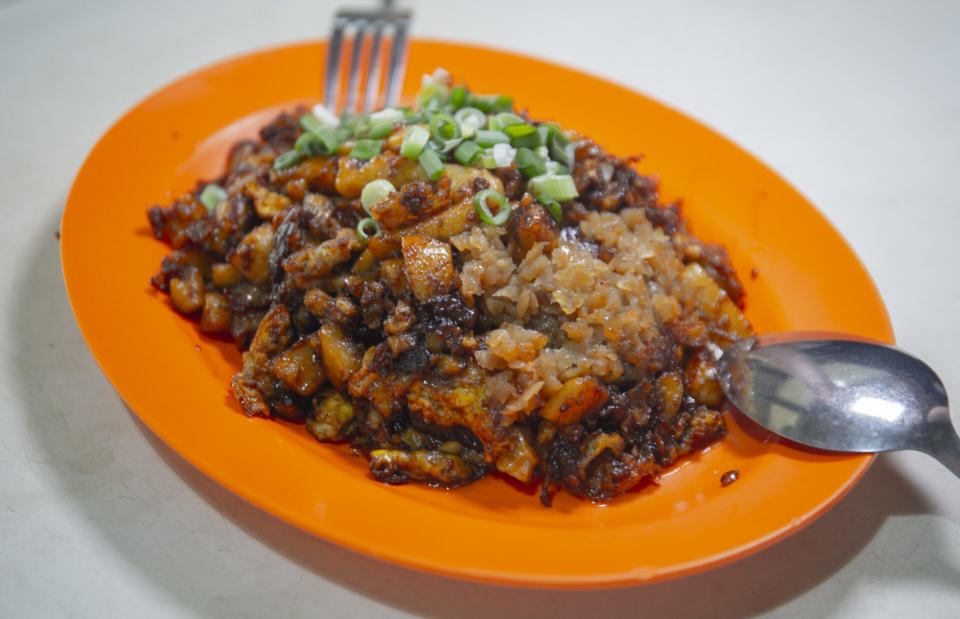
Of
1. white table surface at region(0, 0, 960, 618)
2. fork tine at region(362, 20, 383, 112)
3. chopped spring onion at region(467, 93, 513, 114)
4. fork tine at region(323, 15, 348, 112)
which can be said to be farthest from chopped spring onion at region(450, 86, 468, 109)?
white table surface at region(0, 0, 960, 618)

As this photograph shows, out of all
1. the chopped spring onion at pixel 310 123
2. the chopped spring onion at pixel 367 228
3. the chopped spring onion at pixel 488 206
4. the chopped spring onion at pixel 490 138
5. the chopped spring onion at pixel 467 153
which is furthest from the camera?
the chopped spring onion at pixel 310 123

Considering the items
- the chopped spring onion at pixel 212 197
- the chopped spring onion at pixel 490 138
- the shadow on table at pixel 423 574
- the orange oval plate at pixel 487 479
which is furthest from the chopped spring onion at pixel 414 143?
the shadow on table at pixel 423 574

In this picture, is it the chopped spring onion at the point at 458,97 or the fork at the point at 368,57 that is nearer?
the chopped spring onion at the point at 458,97

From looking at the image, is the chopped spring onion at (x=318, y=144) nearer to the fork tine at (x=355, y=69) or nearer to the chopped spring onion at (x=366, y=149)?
the chopped spring onion at (x=366, y=149)

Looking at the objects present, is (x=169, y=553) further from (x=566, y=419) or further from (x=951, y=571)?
(x=951, y=571)

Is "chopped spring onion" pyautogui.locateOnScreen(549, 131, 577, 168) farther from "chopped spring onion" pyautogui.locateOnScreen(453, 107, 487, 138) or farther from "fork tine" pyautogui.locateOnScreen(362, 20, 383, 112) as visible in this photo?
"fork tine" pyautogui.locateOnScreen(362, 20, 383, 112)

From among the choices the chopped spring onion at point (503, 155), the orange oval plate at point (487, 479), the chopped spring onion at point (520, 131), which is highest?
the chopped spring onion at point (520, 131)

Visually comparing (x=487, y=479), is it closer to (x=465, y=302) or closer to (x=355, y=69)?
(x=465, y=302)

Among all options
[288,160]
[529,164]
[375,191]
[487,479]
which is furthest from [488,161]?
[487,479]
